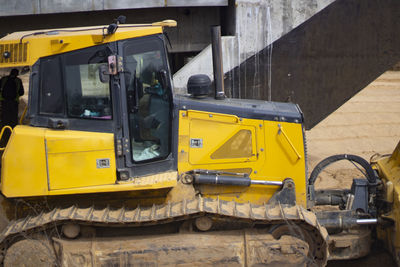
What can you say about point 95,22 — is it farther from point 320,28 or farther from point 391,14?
point 391,14

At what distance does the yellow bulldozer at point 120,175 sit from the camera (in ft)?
19.8

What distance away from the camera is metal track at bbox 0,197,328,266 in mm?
6004

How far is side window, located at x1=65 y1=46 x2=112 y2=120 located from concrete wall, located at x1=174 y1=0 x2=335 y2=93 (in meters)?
5.80

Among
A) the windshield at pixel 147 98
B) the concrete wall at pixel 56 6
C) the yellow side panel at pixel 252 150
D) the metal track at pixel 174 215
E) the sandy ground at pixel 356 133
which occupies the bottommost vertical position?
the sandy ground at pixel 356 133

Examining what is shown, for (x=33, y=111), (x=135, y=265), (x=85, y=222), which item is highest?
(x=33, y=111)

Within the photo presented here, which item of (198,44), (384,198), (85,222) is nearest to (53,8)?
(198,44)

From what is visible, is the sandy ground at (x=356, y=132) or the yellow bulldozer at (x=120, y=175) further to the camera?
the sandy ground at (x=356, y=132)

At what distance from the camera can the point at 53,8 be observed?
37.7 ft

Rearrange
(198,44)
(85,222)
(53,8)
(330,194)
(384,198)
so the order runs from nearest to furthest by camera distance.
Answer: (85,222) → (384,198) → (330,194) → (53,8) → (198,44)

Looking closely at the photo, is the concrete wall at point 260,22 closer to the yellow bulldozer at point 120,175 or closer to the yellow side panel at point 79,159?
the yellow bulldozer at point 120,175

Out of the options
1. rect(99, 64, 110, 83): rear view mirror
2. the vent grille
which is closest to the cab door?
rect(99, 64, 110, 83): rear view mirror

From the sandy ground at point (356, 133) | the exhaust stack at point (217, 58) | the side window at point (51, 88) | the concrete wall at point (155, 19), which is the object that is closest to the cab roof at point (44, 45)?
the side window at point (51, 88)

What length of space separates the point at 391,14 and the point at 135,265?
8.31m

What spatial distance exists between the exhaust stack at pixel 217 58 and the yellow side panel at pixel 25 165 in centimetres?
213
